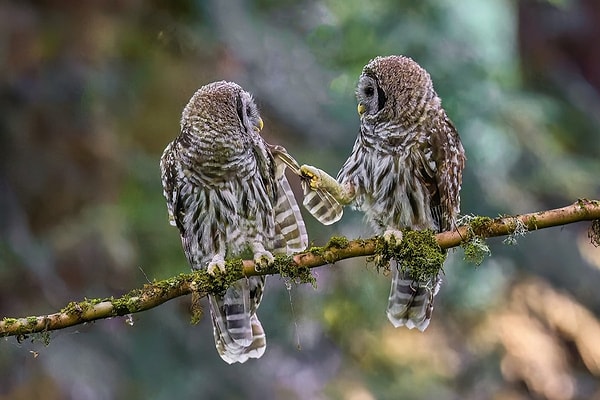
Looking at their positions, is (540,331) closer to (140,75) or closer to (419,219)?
(140,75)

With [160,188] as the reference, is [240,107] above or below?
below

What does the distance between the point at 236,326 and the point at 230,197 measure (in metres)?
0.54

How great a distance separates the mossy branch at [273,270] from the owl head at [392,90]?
0.58m

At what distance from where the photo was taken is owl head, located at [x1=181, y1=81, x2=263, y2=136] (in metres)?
3.73

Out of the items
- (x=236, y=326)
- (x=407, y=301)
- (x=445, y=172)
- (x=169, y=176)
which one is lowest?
A: (x=407, y=301)

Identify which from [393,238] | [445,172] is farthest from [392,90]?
[393,238]

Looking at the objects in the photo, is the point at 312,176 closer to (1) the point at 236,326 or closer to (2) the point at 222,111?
(2) the point at 222,111

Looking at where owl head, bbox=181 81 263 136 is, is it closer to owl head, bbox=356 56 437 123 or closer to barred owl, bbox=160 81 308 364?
barred owl, bbox=160 81 308 364

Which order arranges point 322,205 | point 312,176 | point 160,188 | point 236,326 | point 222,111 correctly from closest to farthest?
point 312,176, point 322,205, point 222,111, point 236,326, point 160,188

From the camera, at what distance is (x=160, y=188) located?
25.3ft

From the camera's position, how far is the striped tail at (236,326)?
3967mm

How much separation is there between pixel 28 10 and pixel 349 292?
3.57 m

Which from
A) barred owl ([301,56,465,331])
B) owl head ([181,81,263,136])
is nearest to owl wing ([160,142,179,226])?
owl head ([181,81,263,136])

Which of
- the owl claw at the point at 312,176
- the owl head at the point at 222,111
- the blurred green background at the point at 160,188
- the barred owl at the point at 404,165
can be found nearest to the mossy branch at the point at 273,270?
the owl claw at the point at 312,176
